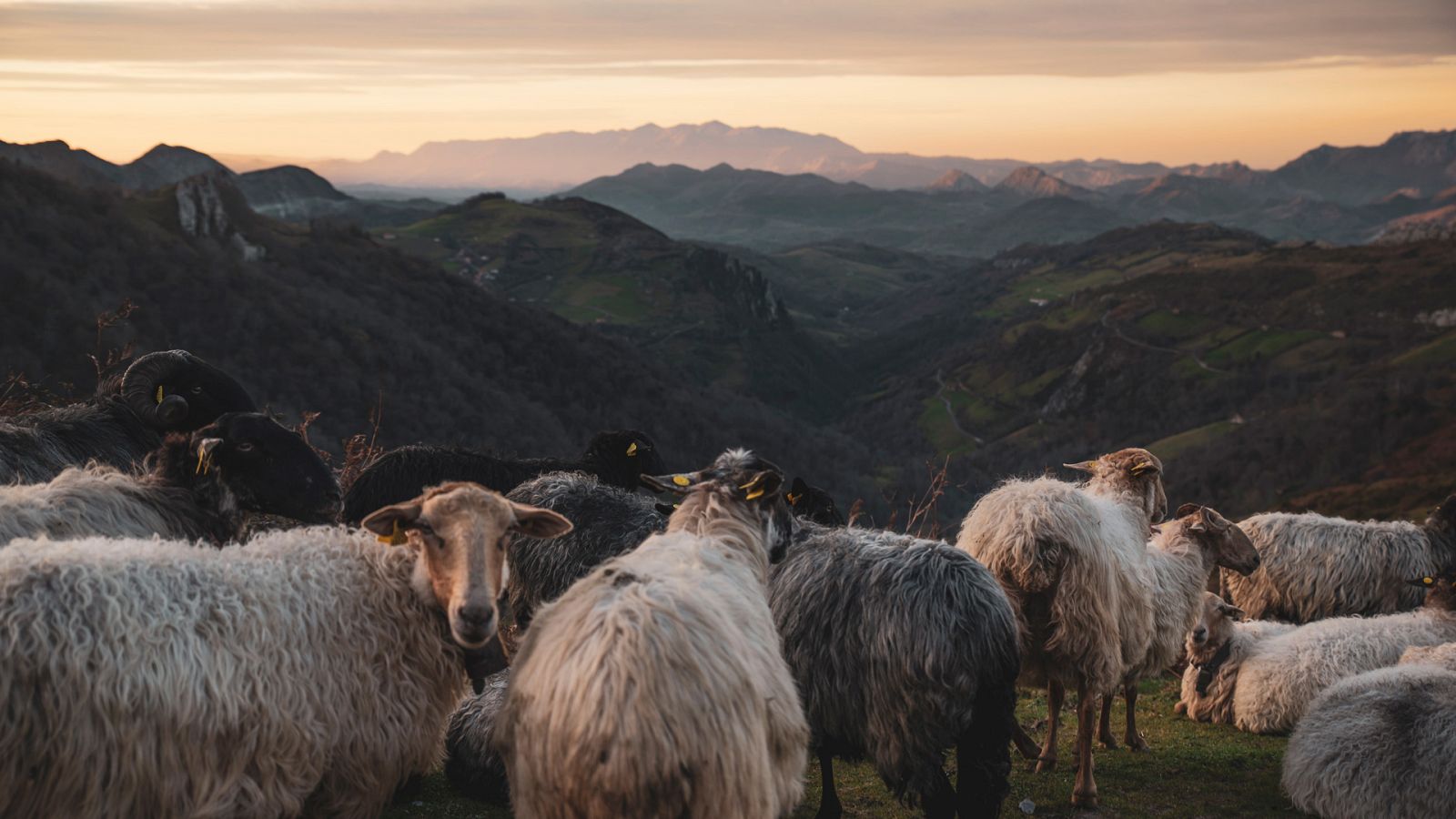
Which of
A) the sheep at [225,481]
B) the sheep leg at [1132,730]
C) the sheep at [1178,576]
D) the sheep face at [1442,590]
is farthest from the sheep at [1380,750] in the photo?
the sheep at [225,481]

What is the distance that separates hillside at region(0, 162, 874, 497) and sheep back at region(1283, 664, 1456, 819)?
43741 millimetres

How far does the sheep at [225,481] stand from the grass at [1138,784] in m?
2.68

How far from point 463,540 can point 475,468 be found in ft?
20.2

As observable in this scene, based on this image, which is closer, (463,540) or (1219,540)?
(463,540)

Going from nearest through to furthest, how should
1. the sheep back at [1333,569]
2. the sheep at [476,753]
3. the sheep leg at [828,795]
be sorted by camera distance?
the sheep at [476,753] → the sheep leg at [828,795] → the sheep back at [1333,569]

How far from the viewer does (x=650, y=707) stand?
534 centimetres

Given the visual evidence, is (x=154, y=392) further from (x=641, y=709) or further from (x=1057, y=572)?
(x=1057, y=572)

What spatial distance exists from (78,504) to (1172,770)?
34.6 feet

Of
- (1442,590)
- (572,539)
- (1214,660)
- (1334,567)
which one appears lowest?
(1214,660)

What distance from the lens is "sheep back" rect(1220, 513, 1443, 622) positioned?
15781mm

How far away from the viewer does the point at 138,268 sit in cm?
8181

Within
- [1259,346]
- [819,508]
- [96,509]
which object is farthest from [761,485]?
[1259,346]

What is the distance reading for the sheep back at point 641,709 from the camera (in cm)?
532

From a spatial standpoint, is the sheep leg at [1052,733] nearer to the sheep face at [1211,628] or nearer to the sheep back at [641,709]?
the sheep face at [1211,628]
